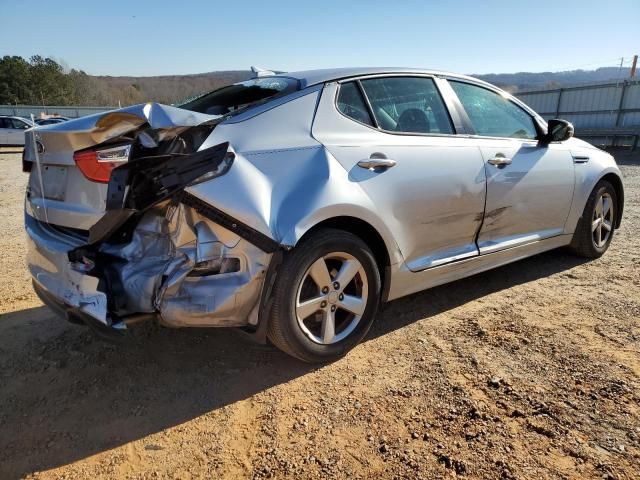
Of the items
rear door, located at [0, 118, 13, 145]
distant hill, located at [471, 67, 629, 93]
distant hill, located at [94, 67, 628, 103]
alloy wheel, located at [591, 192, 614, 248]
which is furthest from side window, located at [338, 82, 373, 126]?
distant hill, located at [94, 67, 628, 103]

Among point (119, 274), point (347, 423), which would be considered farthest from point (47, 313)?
point (347, 423)

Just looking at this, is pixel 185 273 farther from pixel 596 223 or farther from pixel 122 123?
pixel 596 223

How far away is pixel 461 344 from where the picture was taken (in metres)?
3.23

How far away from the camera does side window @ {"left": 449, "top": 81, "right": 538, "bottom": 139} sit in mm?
3768

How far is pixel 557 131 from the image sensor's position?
4230mm

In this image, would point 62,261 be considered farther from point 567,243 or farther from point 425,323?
point 567,243

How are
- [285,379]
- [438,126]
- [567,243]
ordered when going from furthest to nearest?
[567,243], [438,126], [285,379]

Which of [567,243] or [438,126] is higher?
[438,126]

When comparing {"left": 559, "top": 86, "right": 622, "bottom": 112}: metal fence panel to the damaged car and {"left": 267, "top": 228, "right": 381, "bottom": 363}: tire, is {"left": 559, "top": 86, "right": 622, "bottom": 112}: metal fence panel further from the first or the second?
{"left": 267, "top": 228, "right": 381, "bottom": 363}: tire

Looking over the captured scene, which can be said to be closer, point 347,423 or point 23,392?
point 347,423

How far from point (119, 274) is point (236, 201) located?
0.71 m

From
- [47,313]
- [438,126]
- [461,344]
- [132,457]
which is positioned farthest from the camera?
[47,313]

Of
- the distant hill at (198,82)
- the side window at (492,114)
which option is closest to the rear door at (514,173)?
the side window at (492,114)

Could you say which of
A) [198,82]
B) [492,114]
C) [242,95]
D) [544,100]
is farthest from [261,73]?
[198,82]
